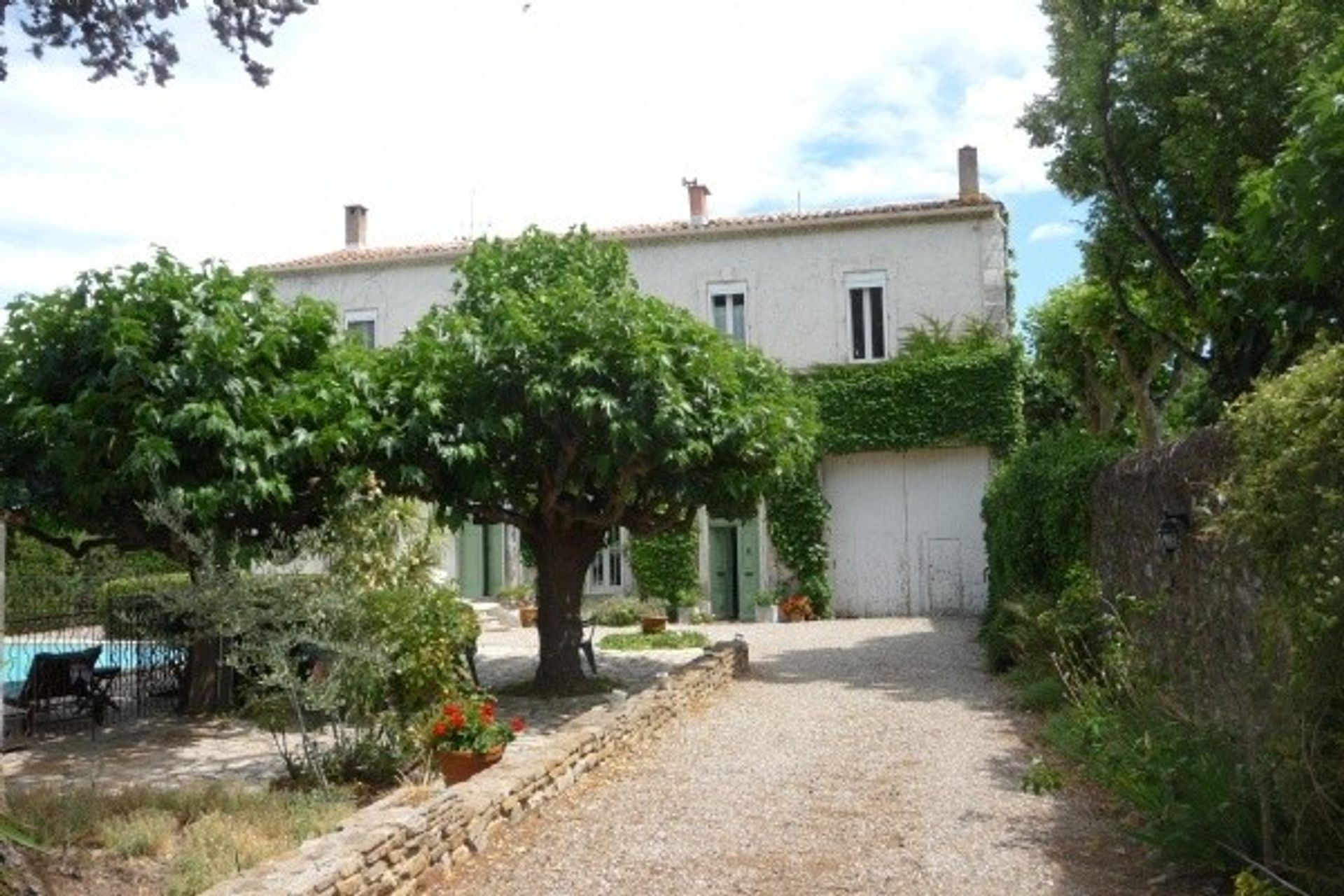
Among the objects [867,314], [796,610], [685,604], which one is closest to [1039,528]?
Result: [796,610]

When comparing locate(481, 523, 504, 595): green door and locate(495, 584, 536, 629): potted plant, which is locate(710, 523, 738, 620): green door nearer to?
locate(495, 584, 536, 629): potted plant

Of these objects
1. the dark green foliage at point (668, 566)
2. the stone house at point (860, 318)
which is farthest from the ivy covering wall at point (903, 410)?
the dark green foliage at point (668, 566)

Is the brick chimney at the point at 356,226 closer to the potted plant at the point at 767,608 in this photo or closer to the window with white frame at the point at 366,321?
the window with white frame at the point at 366,321

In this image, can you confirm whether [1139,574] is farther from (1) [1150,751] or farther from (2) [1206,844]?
(2) [1206,844]

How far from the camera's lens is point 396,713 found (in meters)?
9.05

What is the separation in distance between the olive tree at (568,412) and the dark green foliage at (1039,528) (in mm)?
2872

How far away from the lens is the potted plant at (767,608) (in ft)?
77.6

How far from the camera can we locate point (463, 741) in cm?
852

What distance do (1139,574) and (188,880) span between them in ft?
25.6

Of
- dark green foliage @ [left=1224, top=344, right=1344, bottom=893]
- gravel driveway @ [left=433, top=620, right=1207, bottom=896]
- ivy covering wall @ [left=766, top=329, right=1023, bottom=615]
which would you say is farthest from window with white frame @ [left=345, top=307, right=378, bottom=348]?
dark green foliage @ [left=1224, top=344, right=1344, bottom=893]

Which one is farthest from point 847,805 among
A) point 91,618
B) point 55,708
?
point 91,618

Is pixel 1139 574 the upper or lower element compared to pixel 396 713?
upper

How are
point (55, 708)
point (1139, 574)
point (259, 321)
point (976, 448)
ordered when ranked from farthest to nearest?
point (976, 448)
point (55, 708)
point (259, 321)
point (1139, 574)

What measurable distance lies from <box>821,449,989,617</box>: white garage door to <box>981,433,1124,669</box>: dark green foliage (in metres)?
5.88
